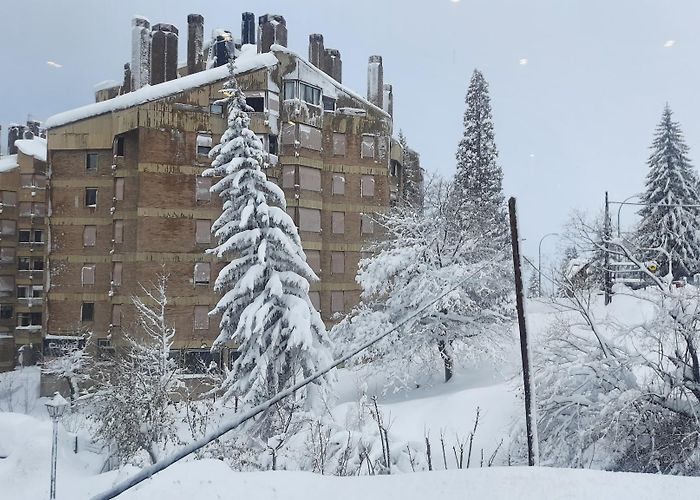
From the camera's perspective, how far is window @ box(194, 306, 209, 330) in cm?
3334

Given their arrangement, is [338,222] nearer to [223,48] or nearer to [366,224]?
[366,224]

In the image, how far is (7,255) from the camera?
4847 centimetres

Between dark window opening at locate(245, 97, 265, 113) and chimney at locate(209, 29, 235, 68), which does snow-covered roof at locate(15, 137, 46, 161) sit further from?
dark window opening at locate(245, 97, 265, 113)

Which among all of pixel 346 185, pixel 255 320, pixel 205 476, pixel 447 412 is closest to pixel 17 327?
pixel 346 185

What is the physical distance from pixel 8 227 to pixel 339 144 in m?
31.6

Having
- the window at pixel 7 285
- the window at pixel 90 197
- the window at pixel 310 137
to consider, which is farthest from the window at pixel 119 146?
the window at pixel 7 285

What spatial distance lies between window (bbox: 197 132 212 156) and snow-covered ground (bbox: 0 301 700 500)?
15943mm

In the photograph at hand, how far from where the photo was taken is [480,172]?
144 feet

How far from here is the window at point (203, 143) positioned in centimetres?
3397

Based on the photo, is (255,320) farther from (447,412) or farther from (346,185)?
(346,185)

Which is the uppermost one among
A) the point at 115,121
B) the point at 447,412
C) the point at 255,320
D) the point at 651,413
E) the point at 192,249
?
the point at 115,121

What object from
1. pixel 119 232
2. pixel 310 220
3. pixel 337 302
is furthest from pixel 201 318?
pixel 310 220

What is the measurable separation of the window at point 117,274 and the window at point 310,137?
13.8 m

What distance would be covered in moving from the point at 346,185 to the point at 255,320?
19.3 metres
